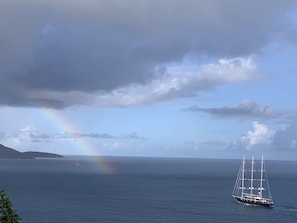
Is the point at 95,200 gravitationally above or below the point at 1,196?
below

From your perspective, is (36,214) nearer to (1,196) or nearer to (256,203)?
(256,203)

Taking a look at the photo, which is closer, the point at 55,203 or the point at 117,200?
the point at 55,203

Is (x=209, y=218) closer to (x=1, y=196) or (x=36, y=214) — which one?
(x=36, y=214)

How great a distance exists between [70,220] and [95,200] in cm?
4894

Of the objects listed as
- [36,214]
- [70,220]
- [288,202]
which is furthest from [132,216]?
[288,202]

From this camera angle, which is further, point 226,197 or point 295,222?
point 226,197

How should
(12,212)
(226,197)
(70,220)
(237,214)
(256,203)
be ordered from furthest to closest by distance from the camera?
(226,197)
(256,203)
(237,214)
(70,220)
(12,212)

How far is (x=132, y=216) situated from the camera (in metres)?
140

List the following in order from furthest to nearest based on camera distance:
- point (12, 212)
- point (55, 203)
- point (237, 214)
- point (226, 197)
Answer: point (226, 197)
point (55, 203)
point (237, 214)
point (12, 212)

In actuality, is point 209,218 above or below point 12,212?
below

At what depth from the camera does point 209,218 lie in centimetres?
13775

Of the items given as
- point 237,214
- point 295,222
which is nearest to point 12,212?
point 295,222

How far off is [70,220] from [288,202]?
323ft

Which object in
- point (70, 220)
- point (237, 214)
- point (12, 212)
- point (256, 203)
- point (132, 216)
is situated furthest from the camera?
point (256, 203)
